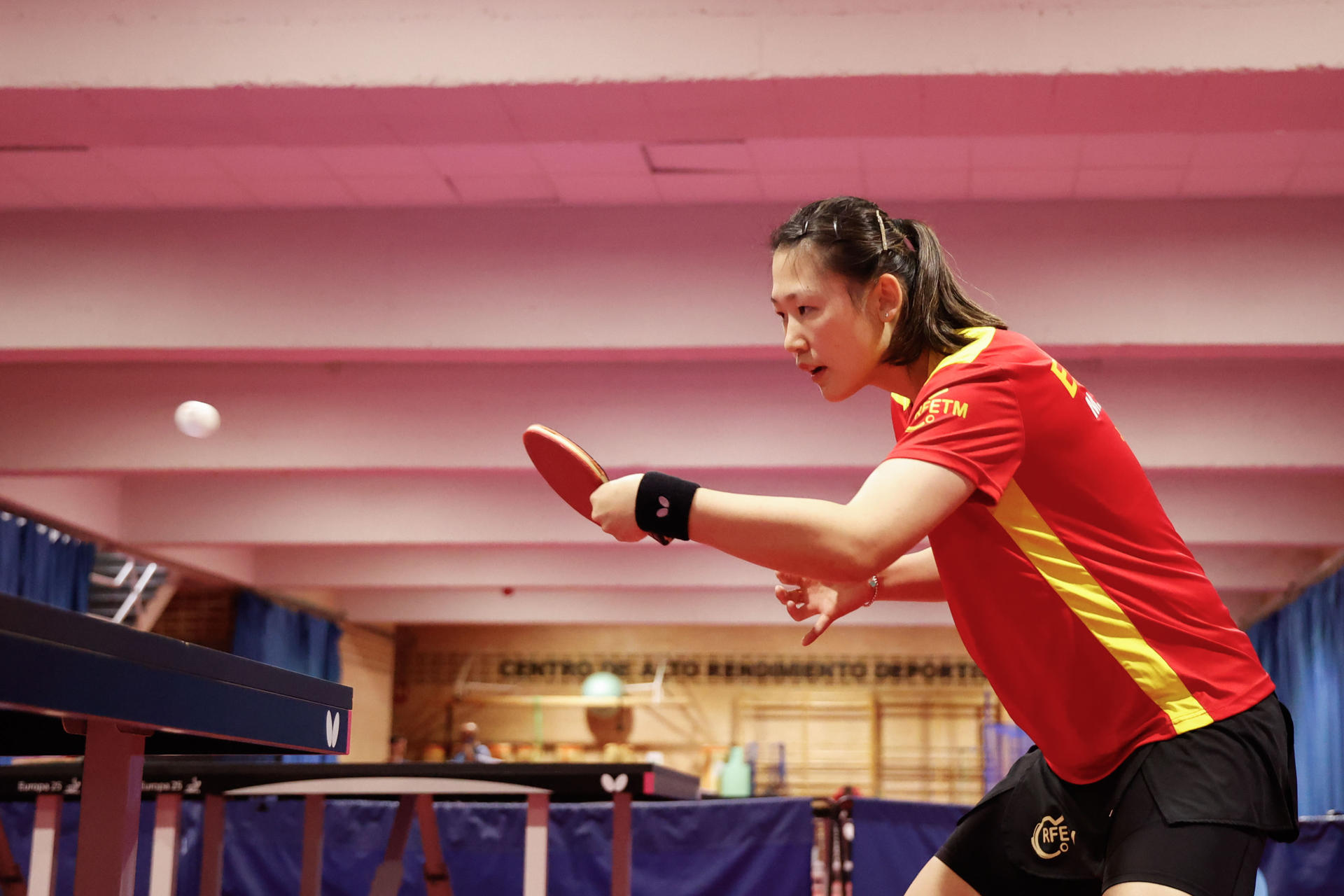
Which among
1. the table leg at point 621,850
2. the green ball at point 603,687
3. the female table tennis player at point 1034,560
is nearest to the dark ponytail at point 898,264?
the female table tennis player at point 1034,560

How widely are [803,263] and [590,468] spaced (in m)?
0.39

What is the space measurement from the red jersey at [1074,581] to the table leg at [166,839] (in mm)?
3084

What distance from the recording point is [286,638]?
46.9 feet

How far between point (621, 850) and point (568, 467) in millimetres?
2776

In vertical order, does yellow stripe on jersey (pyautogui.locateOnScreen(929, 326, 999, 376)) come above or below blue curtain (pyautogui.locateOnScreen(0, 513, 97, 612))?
below

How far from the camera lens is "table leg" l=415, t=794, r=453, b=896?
12.4 feet

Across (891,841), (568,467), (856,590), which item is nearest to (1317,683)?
(891,841)

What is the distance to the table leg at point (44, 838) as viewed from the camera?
3691mm

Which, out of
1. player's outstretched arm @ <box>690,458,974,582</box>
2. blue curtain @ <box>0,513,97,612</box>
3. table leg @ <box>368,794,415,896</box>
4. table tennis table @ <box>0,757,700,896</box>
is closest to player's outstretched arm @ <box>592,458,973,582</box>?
player's outstretched arm @ <box>690,458,974,582</box>

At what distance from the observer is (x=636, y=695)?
17703mm

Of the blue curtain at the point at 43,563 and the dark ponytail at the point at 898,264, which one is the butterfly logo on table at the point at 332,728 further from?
the blue curtain at the point at 43,563

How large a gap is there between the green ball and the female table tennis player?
16.0 meters

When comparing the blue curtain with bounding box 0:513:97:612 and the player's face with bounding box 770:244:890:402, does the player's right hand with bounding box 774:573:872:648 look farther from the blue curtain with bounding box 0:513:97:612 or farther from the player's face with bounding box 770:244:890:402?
the blue curtain with bounding box 0:513:97:612

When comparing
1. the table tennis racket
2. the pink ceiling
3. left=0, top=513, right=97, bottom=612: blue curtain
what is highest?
the pink ceiling
